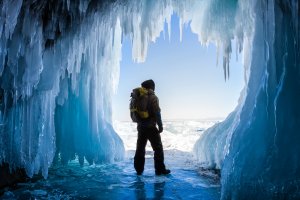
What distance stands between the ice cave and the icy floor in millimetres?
545

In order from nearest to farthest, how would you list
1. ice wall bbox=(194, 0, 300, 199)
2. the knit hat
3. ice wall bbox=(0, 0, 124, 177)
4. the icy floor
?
ice wall bbox=(194, 0, 300, 199), the icy floor, ice wall bbox=(0, 0, 124, 177), the knit hat

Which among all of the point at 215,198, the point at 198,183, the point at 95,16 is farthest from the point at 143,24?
the point at 215,198

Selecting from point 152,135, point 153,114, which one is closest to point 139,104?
point 153,114

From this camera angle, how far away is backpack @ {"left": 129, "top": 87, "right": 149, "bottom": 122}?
6062mm

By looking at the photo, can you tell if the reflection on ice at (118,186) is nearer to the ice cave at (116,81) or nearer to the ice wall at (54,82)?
the ice cave at (116,81)

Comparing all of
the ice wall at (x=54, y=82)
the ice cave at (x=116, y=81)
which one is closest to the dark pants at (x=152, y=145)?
the ice cave at (x=116, y=81)

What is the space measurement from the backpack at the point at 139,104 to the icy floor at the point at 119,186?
1219mm

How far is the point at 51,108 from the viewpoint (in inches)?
255

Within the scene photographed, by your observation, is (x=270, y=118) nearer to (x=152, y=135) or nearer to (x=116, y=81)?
(x=152, y=135)

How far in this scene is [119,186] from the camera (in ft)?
17.0

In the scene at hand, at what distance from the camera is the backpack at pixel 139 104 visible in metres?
6.06

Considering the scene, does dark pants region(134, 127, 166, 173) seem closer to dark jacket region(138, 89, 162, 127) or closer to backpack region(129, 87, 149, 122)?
dark jacket region(138, 89, 162, 127)

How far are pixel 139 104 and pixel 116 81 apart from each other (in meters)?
3.58

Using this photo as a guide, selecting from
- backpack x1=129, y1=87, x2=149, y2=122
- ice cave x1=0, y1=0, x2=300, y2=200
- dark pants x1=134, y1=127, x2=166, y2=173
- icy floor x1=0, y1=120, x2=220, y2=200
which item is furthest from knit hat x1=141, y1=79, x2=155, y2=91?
icy floor x1=0, y1=120, x2=220, y2=200
